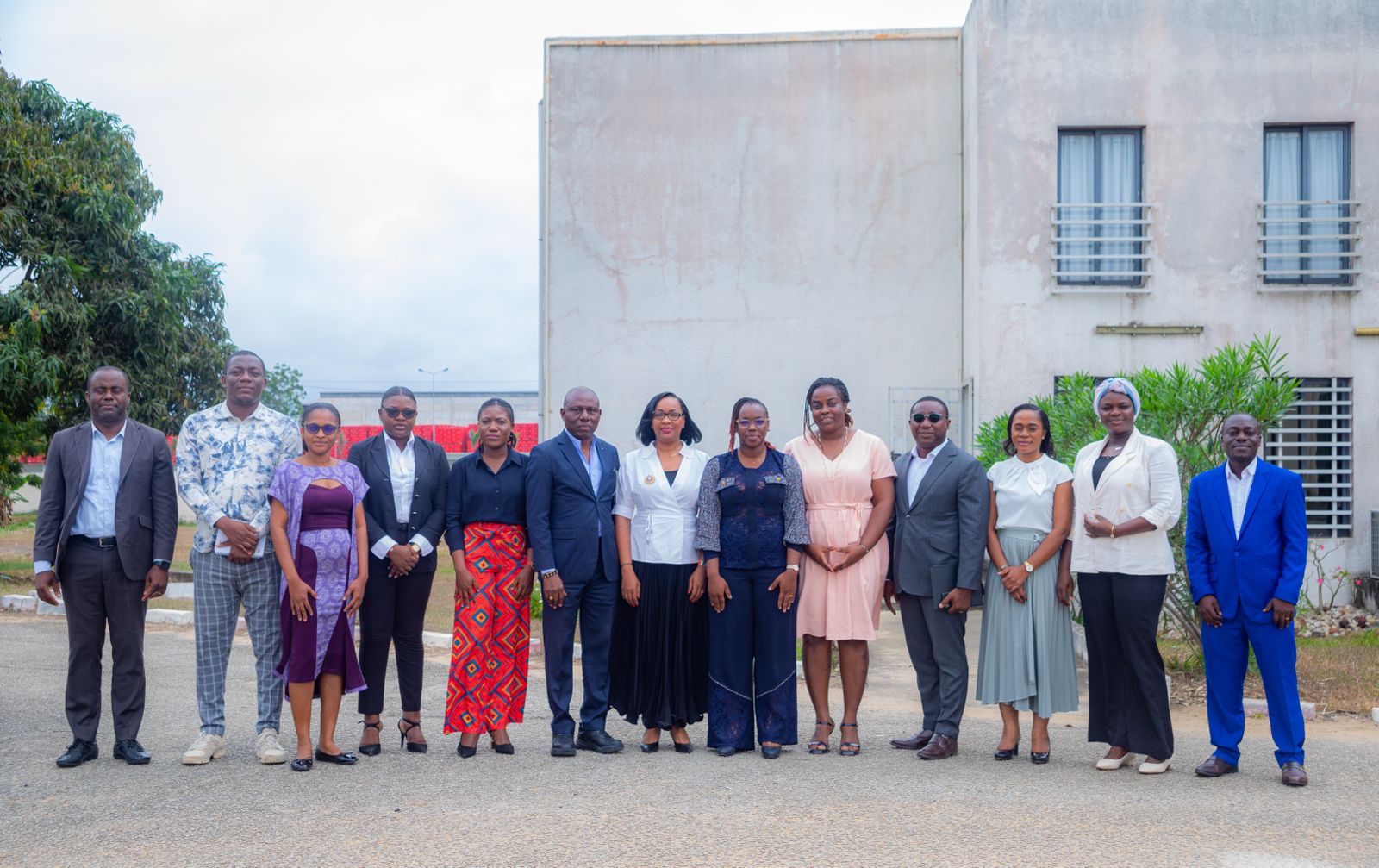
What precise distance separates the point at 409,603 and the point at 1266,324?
1054 centimetres

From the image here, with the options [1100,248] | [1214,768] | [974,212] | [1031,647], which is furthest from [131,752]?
[1100,248]

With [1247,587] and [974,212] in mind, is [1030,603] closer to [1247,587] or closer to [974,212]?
[1247,587]

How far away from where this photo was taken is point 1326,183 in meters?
13.7

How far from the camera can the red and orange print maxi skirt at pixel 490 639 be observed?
21.6 ft

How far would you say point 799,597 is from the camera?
6.82 meters

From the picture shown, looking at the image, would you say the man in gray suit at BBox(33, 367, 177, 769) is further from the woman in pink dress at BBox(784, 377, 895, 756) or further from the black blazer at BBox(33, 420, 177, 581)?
the woman in pink dress at BBox(784, 377, 895, 756)

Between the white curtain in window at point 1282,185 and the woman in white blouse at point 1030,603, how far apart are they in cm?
856

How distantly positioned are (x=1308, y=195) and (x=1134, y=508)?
30.0 feet

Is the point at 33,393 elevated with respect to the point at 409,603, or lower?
elevated

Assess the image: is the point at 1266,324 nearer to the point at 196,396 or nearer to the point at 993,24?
the point at 993,24

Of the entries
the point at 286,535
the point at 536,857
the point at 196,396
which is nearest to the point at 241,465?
the point at 286,535

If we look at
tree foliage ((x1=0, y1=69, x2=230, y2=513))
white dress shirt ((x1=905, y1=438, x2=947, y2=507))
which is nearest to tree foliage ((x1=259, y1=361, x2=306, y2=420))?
tree foliage ((x1=0, y1=69, x2=230, y2=513))

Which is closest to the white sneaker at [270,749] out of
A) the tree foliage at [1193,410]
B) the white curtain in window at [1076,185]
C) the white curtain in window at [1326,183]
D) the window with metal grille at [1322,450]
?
the tree foliage at [1193,410]

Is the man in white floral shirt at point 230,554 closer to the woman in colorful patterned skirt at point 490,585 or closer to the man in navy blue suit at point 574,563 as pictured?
the woman in colorful patterned skirt at point 490,585
